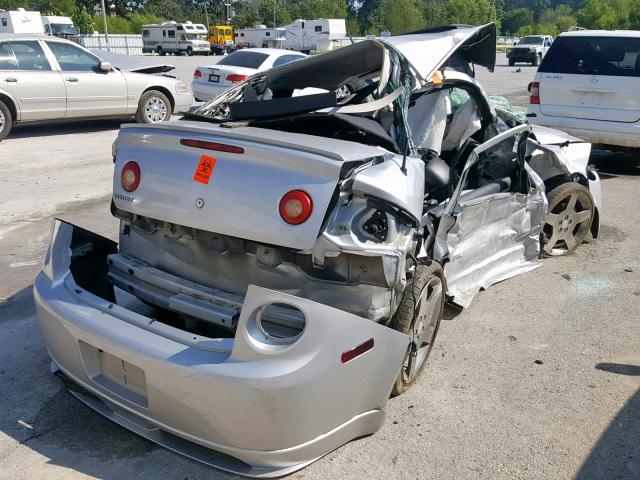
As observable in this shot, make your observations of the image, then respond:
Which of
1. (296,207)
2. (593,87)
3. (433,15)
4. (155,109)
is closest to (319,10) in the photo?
(433,15)

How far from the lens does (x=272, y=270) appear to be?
10.1 feet

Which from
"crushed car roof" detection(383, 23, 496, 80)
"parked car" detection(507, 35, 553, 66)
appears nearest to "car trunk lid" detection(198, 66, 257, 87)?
"crushed car roof" detection(383, 23, 496, 80)

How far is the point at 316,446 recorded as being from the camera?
274 cm

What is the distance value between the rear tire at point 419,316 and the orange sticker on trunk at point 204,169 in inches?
46.0

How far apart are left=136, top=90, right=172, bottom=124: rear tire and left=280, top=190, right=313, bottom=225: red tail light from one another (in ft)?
32.8

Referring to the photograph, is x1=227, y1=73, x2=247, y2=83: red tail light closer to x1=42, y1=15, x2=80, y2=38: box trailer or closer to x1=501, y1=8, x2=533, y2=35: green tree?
x1=42, y1=15, x2=80, y2=38: box trailer

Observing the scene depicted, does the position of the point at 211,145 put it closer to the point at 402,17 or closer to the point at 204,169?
the point at 204,169

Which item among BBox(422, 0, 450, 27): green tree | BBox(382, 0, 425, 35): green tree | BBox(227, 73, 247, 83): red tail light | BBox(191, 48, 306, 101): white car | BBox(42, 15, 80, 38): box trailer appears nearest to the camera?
BBox(227, 73, 247, 83): red tail light

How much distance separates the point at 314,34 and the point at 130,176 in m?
48.0

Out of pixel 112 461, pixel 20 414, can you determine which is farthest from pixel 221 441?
pixel 20 414

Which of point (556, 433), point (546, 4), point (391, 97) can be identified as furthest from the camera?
point (546, 4)

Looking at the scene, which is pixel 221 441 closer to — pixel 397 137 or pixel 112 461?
pixel 112 461

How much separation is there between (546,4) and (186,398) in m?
167

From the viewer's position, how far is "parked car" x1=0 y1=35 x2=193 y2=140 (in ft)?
35.1
